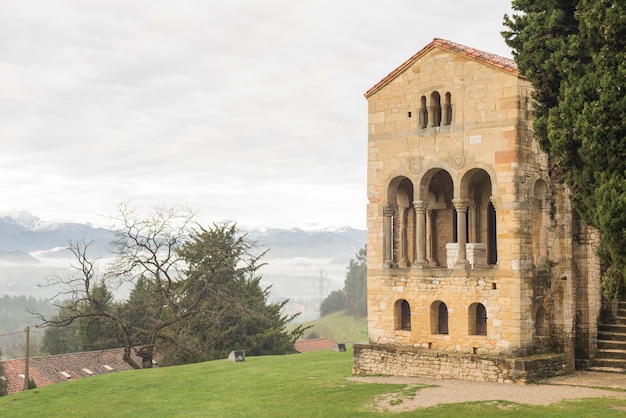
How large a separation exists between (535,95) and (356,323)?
97911mm

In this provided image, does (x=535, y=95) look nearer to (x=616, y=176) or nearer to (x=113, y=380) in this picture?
(x=616, y=176)

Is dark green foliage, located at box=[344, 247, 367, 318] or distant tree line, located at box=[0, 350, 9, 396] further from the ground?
dark green foliage, located at box=[344, 247, 367, 318]

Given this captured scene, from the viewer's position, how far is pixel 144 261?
1441 inches

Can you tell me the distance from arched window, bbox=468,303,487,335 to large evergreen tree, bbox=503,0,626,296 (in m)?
4.86

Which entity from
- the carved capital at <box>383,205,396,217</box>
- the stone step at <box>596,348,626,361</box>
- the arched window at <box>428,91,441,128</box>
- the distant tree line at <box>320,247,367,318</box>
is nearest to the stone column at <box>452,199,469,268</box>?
the carved capital at <box>383,205,396,217</box>

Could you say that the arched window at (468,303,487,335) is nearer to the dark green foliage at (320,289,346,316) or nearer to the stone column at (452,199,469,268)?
the stone column at (452,199,469,268)

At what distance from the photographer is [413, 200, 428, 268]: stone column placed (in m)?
23.7

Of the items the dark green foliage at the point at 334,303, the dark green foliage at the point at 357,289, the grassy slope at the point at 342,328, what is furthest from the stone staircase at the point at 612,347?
the dark green foliage at the point at 334,303

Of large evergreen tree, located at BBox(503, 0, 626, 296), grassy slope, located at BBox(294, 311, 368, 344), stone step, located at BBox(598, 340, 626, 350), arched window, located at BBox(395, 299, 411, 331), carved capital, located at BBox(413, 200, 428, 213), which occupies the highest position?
large evergreen tree, located at BBox(503, 0, 626, 296)

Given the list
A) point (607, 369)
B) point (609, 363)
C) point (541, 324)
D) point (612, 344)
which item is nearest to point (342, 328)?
point (612, 344)

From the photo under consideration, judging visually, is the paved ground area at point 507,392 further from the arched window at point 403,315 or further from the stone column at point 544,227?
the stone column at point 544,227

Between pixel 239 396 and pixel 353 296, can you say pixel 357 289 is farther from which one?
pixel 239 396

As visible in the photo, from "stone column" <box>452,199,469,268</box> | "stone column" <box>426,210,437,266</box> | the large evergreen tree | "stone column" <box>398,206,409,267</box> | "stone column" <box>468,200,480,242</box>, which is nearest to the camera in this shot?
the large evergreen tree

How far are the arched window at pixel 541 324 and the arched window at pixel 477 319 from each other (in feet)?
5.33
